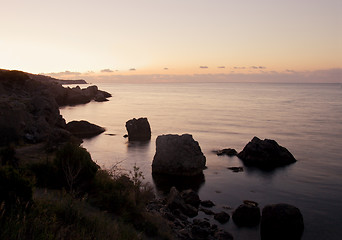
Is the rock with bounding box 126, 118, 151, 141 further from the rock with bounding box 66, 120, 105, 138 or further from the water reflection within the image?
the water reflection

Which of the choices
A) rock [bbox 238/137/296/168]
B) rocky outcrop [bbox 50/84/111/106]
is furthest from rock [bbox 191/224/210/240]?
rocky outcrop [bbox 50/84/111/106]

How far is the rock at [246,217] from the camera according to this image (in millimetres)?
19844

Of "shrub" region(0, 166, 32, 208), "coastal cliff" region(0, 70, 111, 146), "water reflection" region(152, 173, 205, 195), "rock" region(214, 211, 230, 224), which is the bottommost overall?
"water reflection" region(152, 173, 205, 195)

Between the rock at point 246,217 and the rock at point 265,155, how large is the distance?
15.2 meters

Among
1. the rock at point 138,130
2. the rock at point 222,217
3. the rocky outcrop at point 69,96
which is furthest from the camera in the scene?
the rocky outcrop at point 69,96

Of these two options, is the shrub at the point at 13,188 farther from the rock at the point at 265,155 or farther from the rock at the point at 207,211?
the rock at the point at 265,155

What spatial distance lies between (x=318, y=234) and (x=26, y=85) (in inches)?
3298

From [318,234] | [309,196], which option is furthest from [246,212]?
[309,196]

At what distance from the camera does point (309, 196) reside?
83.4 ft

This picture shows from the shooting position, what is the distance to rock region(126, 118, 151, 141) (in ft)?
163

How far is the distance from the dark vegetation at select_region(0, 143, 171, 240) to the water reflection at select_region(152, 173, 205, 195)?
33.7ft

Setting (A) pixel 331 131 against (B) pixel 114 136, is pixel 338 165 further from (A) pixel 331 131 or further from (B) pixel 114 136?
(B) pixel 114 136

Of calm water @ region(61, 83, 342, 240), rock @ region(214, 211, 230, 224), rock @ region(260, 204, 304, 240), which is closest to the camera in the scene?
rock @ region(260, 204, 304, 240)

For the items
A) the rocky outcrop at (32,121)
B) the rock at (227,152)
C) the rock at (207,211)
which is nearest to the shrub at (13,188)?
the rock at (207,211)
